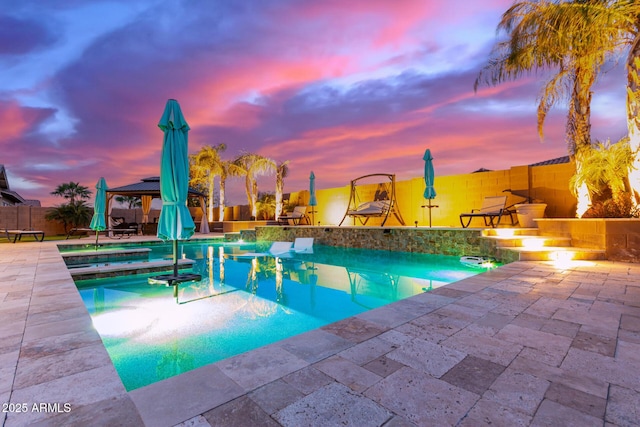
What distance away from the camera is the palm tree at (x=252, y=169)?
15.4m

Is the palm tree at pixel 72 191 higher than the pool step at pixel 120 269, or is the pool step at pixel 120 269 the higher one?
the palm tree at pixel 72 191

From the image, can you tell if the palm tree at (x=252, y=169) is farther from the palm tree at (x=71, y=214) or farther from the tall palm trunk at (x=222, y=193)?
the palm tree at (x=71, y=214)

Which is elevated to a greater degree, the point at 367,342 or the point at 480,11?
the point at 480,11

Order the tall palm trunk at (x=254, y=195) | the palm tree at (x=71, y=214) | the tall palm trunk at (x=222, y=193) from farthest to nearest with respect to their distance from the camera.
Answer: the tall palm trunk at (x=222, y=193) < the tall palm trunk at (x=254, y=195) < the palm tree at (x=71, y=214)

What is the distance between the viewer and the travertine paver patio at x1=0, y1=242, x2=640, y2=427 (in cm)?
118

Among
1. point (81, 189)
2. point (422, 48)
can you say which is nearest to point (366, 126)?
point (422, 48)

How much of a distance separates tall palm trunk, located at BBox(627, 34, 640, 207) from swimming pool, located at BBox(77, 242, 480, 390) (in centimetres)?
329

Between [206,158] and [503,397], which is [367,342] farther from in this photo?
[206,158]

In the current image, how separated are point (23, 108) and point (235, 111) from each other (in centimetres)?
794

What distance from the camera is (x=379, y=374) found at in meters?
1.51

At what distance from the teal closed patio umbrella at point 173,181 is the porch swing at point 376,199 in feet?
26.1

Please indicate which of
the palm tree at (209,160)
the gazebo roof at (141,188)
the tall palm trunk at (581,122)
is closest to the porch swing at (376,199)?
the tall palm trunk at (581,122)

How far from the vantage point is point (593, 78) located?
6.74 metres

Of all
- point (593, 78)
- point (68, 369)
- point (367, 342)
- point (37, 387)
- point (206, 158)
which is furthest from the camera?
point (206, 158)
